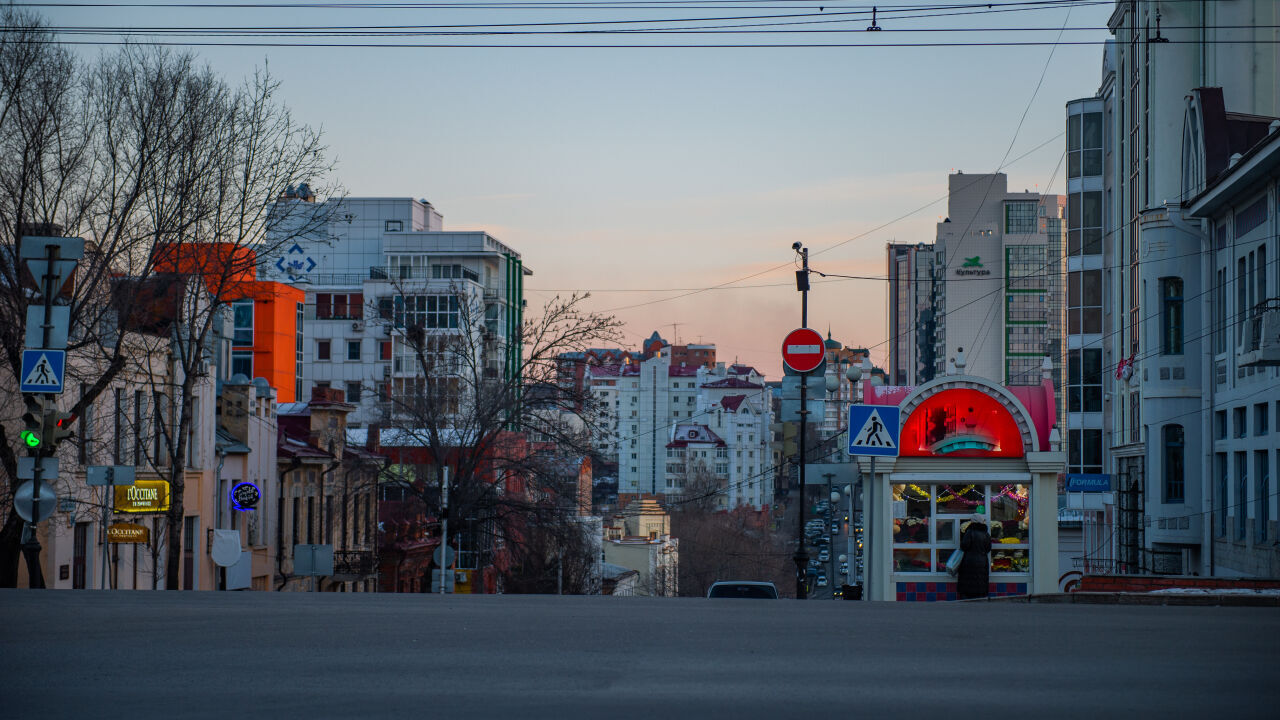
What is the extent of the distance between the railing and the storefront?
28.9 metres

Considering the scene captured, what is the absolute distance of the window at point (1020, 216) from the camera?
468 feet

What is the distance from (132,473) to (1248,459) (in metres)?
20.2

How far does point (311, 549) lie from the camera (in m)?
31.6

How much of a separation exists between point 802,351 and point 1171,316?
8186mm

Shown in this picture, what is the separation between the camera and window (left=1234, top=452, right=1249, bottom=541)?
2727cm

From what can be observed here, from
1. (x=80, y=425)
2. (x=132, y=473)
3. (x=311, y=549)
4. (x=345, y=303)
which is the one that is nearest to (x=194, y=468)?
(x=80, y=425)

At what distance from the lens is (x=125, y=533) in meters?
30.4

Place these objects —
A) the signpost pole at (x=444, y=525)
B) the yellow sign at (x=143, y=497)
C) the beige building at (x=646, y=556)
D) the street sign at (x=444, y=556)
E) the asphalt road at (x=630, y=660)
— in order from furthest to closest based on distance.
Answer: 1. the beige building at (x=646, y=556)
2. the signpost pole at (x=444, y=525)
3. the street sign at (x=444, y=556)
4. the yellow sign at (x=143, y=497)
5. the asphalt road at (x=630, y=660)

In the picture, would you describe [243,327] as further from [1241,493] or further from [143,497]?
[1241,493]

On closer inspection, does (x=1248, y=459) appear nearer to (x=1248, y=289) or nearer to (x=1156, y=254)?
(x=1248, y=289)

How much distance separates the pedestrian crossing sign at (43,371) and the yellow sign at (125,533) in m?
10.3

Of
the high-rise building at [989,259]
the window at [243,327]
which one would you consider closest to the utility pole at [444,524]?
the window at [243,327]

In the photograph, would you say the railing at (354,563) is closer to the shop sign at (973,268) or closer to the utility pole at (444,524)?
the utility pole at (444,524)

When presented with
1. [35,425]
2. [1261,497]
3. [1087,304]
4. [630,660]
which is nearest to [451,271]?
[1087,304]
